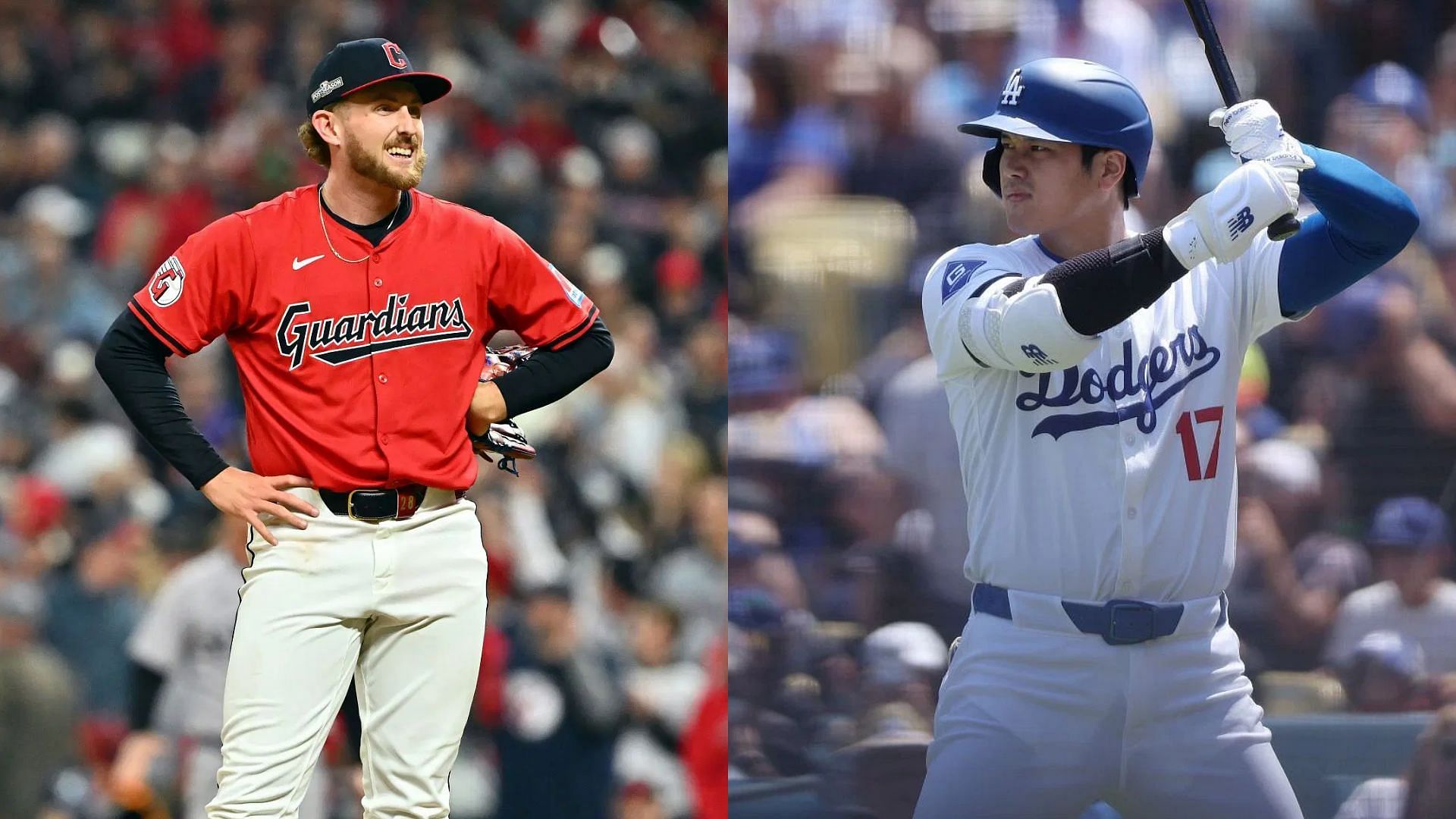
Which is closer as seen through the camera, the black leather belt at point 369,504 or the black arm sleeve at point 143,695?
the black leather belt at point 369,504

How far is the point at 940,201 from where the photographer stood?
14.9 feet

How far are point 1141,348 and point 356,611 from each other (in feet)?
4.54

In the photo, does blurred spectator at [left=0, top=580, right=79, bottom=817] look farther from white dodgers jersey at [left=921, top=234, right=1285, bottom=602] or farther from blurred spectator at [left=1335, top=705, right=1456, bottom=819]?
blurred spectator at [left=1335, top=705, right=1456, bottom=819]

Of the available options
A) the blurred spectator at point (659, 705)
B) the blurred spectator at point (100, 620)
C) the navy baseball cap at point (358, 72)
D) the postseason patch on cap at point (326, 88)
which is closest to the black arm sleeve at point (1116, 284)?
the navy baseball cap at point (358, 72)

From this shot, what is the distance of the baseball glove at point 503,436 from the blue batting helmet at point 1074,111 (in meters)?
0.93

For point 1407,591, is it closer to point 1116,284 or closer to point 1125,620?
point 1125,620

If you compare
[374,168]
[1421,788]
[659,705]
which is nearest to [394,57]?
[374,168]

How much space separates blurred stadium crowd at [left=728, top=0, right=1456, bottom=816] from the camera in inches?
171

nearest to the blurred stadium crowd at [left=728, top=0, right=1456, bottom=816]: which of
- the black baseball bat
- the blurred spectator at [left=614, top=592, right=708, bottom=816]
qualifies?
the blurred spectator at [left=614, top=592, right=708, bottom=816]

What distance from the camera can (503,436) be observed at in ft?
10.4

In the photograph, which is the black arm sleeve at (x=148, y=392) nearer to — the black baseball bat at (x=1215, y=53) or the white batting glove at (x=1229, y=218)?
the white batting glove at (x=1229, y=218)

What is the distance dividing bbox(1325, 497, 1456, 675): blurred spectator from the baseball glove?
2271mm

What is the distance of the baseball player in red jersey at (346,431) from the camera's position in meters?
2.88

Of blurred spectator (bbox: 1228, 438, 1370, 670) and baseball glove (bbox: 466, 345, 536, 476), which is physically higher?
baseball glove (bbox: 466, 345, 536, 476)
